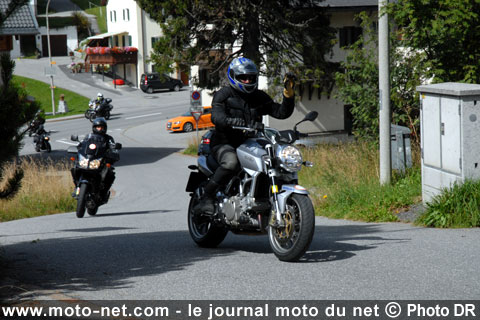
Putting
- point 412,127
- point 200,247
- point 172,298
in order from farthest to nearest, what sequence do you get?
point 412,127 → point 200,247 → point 172,298

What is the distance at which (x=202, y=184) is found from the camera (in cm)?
834

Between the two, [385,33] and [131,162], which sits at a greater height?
[385,33]

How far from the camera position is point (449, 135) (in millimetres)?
10188

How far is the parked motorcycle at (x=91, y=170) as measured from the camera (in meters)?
14.1

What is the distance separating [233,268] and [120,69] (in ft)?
239

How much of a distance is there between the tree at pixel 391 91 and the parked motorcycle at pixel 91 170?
23.1 feet

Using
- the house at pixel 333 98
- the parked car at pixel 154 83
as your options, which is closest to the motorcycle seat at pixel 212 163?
the house at pixel 333 98

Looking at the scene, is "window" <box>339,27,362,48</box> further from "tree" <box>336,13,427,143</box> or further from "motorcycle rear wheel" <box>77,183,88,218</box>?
"motorcycle rear wheel" <box>77,183,88,218</box>

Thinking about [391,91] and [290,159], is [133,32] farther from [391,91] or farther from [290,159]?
[290,159]

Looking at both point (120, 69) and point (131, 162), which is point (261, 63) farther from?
point (120, 69)

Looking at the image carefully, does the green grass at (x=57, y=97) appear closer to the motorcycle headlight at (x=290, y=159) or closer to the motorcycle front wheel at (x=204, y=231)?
the motorcycle front wheel at (x=204, y=231)

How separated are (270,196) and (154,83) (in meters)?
62.7

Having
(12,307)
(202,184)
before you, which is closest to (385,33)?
(202,184)

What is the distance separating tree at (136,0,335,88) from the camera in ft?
104
